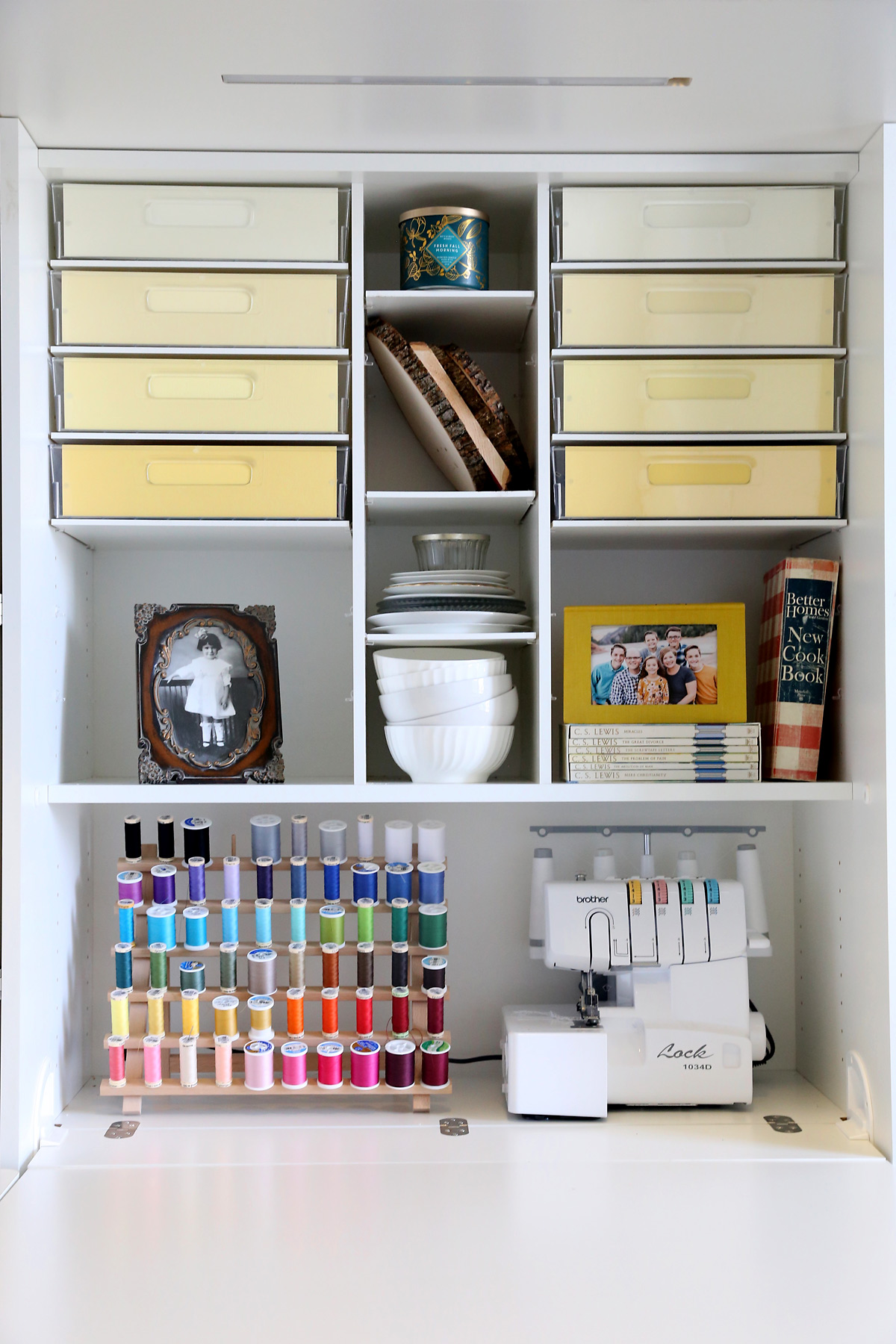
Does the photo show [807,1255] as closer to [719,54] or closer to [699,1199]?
[699,1199]

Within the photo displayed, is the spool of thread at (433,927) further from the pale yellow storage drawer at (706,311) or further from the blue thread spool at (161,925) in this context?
the pale yellow storage drawer at (706,311)

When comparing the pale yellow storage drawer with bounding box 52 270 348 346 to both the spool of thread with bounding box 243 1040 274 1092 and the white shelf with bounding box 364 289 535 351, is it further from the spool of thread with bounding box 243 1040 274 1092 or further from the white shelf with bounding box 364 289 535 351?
the spool of thread with bounding box 243 1040 274 1092

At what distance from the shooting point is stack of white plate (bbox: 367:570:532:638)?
64.9 inches

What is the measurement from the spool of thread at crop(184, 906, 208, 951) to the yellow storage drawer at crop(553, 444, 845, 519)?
85 cm

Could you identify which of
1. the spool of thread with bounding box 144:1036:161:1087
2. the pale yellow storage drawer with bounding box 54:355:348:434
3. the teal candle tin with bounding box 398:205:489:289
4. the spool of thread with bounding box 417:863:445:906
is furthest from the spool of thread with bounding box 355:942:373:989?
the teal candle tin with bounding box 398:205:489:289

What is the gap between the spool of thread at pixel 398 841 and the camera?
1725 mm

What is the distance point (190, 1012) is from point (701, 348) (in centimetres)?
129

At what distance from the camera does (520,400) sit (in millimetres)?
1913

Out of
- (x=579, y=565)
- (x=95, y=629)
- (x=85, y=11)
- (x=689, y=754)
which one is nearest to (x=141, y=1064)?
(x=95, y=629)

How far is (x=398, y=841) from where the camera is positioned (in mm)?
1727

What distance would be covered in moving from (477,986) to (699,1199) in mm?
595

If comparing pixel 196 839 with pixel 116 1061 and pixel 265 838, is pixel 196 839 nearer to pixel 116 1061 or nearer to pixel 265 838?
pixel 265 838

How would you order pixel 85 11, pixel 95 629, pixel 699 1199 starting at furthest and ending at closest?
pixel 95 629
pixel 699 1199
pixel 85 11

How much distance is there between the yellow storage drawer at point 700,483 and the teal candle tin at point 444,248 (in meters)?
0.32
